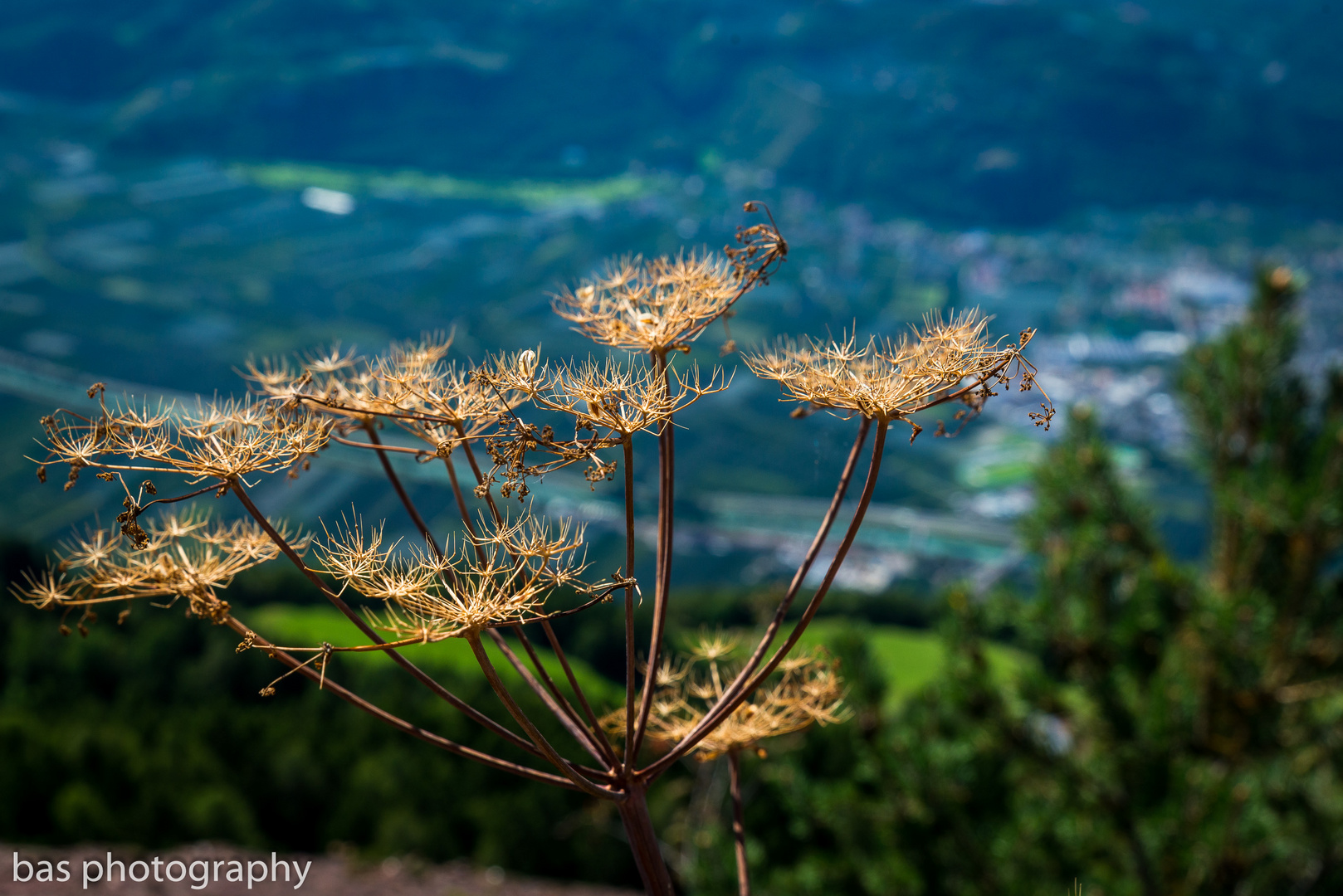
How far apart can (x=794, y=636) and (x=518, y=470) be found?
2.22 ft

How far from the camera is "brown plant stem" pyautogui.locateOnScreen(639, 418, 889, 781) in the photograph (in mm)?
1646

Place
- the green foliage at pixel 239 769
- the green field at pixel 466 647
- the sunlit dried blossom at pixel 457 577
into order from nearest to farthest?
the sunlit dried blossom at pixel 457 577 → the green foliage at pixel 239 769 → the green field at pixel 466 647

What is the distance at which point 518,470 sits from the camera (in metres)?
1.69

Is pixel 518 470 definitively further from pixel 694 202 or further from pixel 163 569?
pixel 694 202

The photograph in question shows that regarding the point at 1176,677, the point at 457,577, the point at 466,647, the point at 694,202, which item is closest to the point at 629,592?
the point at 457,577

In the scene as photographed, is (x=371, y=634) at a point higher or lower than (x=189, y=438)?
lower

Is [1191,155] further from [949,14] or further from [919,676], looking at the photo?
[919,676]

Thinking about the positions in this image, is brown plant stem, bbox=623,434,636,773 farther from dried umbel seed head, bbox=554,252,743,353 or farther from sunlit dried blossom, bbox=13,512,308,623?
sunlit dried blossom, bbox=13,512,308,623

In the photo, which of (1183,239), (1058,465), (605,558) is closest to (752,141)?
(1183,239)

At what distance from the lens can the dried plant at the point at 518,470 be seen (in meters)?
1.65

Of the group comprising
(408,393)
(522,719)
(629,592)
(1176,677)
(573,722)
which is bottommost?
(1176,677)

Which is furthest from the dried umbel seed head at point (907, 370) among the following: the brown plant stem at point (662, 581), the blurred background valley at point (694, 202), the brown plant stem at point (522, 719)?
the blurred background valley at point (694, 202)

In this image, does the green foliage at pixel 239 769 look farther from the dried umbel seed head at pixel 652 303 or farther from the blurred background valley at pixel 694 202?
the dried umbel seed head at pixel 652 303

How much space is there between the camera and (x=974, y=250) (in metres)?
73.8
